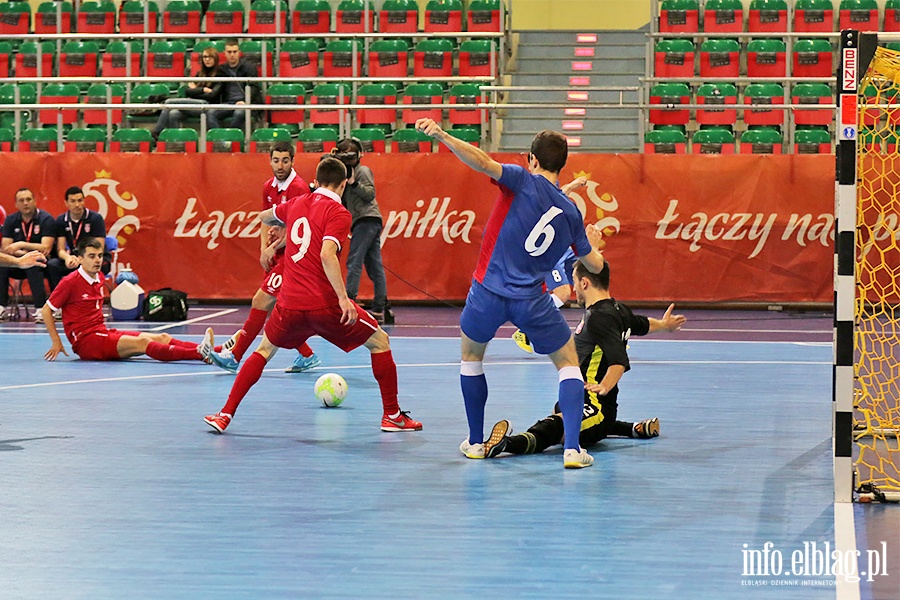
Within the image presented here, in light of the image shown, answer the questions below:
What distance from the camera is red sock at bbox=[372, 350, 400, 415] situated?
28.1 ft

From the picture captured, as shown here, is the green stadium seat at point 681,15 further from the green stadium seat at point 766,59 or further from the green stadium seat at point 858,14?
the green stadium seat at point 858,14

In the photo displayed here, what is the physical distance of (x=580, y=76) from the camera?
2217 centimetres

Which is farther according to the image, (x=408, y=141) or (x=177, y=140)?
(x=177, y=140)

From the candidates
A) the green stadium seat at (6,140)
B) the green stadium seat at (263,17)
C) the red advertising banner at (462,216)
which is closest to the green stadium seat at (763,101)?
the red advertising banner at (462,216)

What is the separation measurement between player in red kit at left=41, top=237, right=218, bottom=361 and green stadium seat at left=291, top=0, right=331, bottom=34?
11.6 metres

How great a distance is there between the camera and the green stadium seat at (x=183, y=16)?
23.2 metres

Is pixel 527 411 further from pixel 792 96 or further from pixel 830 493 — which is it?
pixel 792 96

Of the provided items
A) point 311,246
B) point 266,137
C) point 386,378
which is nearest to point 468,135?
point 266,137

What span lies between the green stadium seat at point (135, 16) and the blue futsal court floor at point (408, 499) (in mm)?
13732

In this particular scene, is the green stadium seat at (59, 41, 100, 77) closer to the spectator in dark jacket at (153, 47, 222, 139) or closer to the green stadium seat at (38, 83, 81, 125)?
the green stadium seat at (38, 83, 81, 125)

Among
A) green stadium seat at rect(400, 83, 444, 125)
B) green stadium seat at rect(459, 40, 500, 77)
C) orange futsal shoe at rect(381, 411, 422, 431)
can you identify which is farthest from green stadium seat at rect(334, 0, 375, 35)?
orange futsal shoe at rect(381, 411, 422, 431)

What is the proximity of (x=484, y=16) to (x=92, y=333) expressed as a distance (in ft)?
→ 39.8

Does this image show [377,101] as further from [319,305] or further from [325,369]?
[319,305]

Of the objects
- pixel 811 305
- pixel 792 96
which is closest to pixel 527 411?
pixel 811 305
